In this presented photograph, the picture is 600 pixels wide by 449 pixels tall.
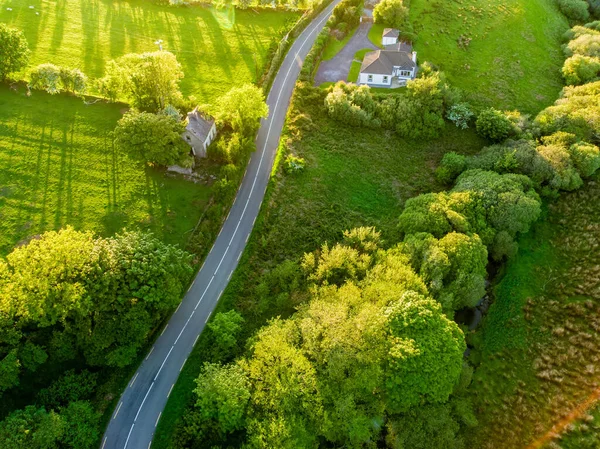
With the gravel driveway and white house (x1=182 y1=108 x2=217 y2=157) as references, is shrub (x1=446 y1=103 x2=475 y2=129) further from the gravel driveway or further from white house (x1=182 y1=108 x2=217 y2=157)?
white house (x1=182 y1=108 x2=217 y2=157)

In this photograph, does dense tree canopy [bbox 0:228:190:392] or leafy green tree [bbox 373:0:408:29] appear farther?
leafy green tree [bbox 373:0:408:29]

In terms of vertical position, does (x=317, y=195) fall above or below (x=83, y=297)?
above

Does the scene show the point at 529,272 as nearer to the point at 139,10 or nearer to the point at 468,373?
the point at 468,373

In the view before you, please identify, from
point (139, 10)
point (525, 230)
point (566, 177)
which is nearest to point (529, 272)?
point (525, 230)

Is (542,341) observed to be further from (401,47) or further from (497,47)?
(497,47)

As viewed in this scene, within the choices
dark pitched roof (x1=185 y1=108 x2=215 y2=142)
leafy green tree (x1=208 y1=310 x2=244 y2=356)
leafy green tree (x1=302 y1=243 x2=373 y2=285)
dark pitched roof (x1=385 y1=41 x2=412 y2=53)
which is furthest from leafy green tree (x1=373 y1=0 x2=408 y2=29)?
leafy green tree (x1=208 y1=310 x2=244 y2=356)

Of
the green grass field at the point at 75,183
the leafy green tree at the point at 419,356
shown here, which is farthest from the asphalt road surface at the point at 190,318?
the leafy green tree at the point at 419,356

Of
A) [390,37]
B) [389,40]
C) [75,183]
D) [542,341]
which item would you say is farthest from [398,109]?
[75,183]
